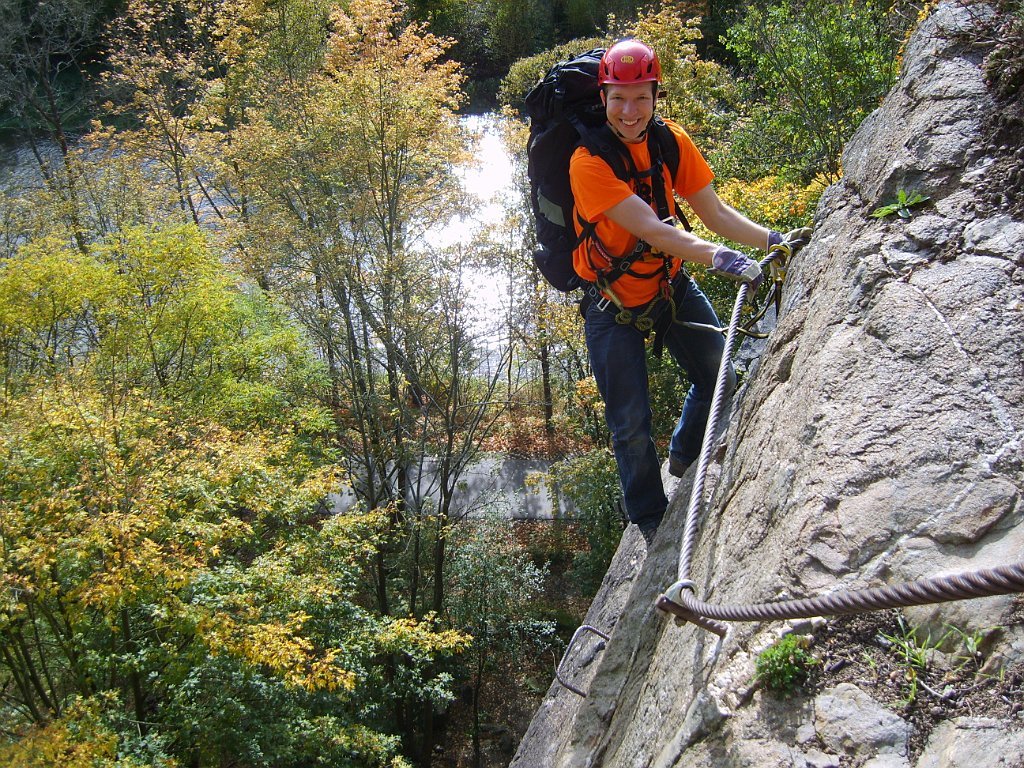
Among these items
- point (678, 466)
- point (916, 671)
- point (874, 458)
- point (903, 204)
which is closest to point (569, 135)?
point (903, 204)

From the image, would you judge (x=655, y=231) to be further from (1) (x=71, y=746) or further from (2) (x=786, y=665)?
(1) (x=71, y=746)

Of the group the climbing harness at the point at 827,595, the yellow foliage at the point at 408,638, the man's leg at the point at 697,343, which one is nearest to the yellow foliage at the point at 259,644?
the yellow foliage at the point at 408,638

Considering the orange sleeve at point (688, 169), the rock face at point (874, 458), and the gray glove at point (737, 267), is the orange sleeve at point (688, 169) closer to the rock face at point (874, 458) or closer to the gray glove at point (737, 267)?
the rock face at point (874, 458)

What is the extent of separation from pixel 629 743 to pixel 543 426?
19.9 metres

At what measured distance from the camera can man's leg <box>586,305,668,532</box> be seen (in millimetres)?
4008

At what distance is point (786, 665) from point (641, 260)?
2.22m

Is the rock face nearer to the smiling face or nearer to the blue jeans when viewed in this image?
the blue jeans

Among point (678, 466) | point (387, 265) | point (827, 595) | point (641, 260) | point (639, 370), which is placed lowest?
point (387, 265)

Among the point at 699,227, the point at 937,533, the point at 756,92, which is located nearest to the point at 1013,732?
the point at 937,533

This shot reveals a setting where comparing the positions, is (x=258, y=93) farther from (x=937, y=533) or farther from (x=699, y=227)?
(x=937, y=533)

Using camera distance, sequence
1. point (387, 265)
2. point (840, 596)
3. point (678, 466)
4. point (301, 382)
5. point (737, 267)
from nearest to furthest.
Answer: point (840, 596) < point (737, 267) < point (678, 466) < point (387, 265) < point (301, 382)

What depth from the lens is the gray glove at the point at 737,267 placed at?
10.5ft

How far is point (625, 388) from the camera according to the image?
13.2ft

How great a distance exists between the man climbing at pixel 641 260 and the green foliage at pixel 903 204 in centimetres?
52
